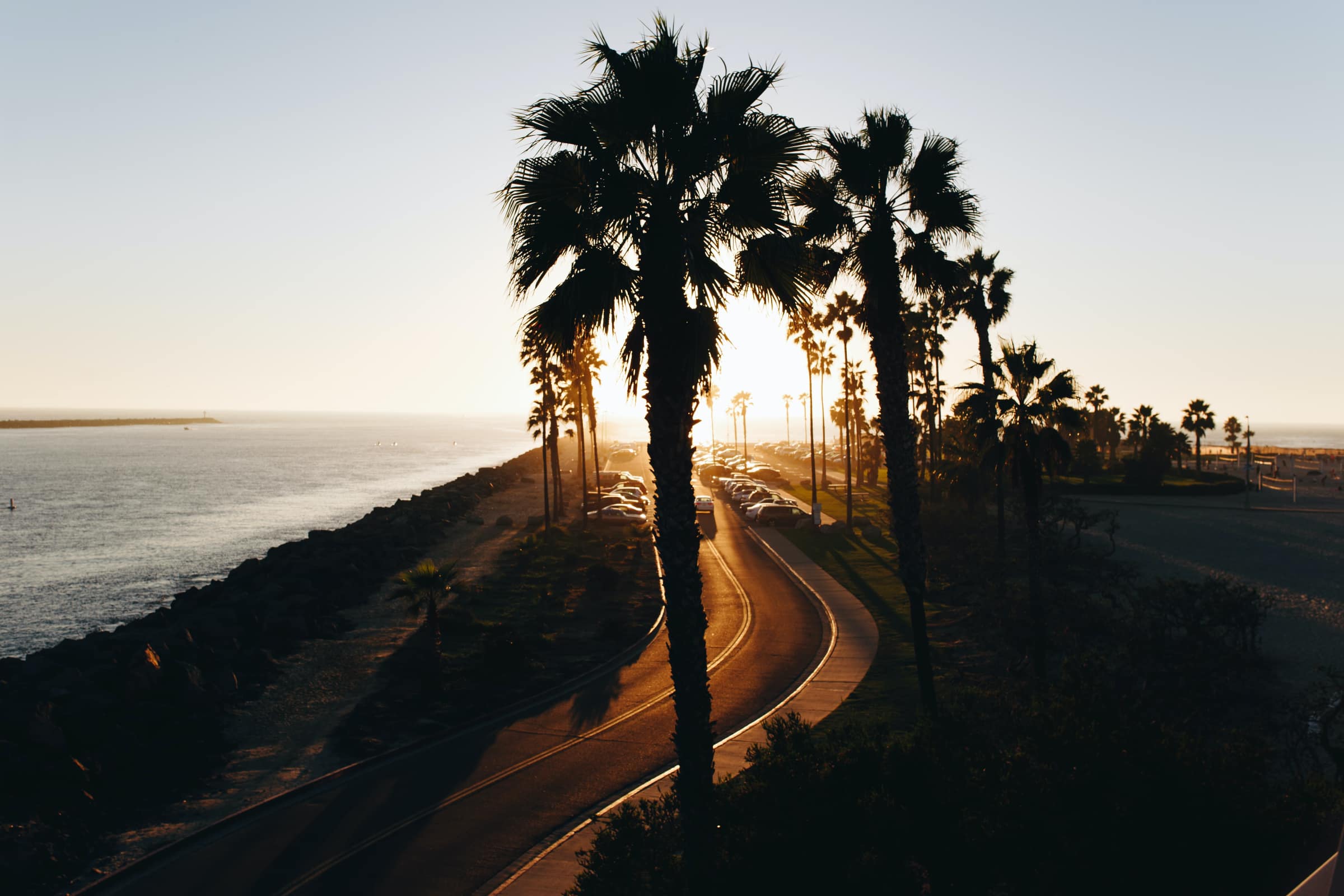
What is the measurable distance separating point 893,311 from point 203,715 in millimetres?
19396

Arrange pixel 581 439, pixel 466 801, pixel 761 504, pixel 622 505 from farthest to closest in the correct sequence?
1. pixel 581 439
2. pixel 622 505
3. pixel 761 504
4. pixel 466 801

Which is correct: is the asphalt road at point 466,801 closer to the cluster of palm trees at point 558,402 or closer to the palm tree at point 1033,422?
the palm tree at point 1033,422

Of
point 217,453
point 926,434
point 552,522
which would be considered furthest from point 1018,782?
point 217,453

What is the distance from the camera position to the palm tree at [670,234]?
364 inches

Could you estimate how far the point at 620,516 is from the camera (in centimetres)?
5509

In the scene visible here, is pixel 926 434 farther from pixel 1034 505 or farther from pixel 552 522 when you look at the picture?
pixel 1034 505

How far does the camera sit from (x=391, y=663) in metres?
24.6

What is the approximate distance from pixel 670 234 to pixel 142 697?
2112 centimetres

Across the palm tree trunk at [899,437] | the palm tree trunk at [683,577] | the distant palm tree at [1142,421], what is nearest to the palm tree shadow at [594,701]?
the palm tree trunk at [899,437]

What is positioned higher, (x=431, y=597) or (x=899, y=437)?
(x=899, y=437)

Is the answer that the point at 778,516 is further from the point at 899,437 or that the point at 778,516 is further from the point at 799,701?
the point at 899,437

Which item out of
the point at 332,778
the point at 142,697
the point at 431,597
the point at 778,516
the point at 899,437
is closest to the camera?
the point at 332,778

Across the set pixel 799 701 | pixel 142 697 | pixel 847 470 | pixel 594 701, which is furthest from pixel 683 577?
pixel 847 470

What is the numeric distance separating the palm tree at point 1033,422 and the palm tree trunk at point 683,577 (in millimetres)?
14865
